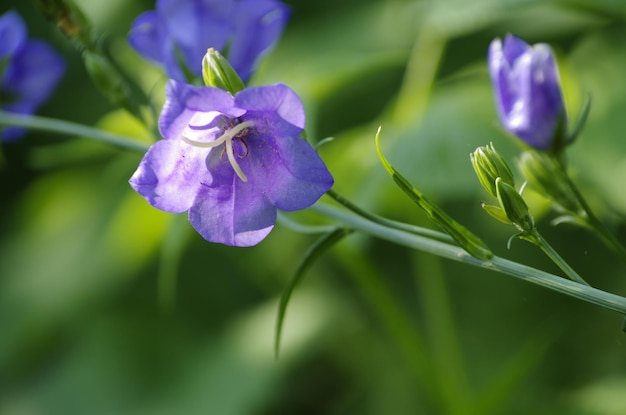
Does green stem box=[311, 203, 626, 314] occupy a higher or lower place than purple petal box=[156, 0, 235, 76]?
lower

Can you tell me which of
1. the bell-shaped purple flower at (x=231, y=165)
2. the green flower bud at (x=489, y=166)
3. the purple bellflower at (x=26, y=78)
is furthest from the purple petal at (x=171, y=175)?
the purple bellflower at (x=26, y=78)

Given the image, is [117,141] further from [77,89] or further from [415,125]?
[77,89]

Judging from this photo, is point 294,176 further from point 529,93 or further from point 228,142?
point 529,93

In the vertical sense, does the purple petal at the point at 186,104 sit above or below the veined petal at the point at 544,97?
above

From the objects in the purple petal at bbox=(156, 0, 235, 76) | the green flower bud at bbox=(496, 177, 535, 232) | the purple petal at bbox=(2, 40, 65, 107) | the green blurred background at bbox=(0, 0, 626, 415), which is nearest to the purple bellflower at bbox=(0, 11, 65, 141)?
the purple petal at bbox=(2, 40, 65, 107)

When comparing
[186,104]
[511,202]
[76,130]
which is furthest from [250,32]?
[511,202]

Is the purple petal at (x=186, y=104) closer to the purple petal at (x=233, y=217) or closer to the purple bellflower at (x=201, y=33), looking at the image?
the purple petal at (x=233, y=217)

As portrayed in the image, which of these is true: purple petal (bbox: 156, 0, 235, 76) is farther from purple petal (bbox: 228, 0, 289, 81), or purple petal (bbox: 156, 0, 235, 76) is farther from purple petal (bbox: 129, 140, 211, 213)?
purple petal (bbox: 129, 140, 211, 213)
